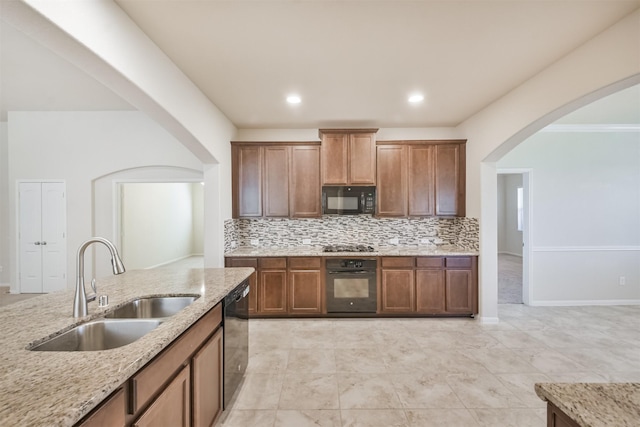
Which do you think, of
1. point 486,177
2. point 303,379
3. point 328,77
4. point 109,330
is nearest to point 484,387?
point 303,379

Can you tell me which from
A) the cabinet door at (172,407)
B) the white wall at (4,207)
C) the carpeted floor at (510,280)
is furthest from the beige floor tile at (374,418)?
the white wall at (4,207)

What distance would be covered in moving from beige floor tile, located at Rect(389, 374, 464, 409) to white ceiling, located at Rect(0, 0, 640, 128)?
2.81 metres

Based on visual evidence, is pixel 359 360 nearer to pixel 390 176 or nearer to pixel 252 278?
pixel 252 278

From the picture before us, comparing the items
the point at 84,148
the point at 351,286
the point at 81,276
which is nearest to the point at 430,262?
the point at 351,286

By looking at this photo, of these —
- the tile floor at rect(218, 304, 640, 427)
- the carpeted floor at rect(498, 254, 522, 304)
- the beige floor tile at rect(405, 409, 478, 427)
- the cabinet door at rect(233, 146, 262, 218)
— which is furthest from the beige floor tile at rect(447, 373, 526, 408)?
the cabinet door at rect(233, 146, 262, 218)

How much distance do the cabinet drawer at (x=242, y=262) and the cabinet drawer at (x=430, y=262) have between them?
2.25 metres

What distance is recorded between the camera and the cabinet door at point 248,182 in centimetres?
428

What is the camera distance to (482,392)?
7.84ft

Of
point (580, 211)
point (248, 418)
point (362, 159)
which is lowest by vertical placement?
point (248, 418)

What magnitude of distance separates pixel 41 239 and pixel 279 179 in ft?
14.1

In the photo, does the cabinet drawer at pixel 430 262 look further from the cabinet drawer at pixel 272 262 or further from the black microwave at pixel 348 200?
the cabinet drawer at pixel 272 262

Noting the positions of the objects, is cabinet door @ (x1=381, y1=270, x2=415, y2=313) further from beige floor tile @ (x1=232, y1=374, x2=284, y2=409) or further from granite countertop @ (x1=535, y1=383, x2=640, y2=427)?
granite countertop @ (x1=535, y1=383, x2=640, y2=427)

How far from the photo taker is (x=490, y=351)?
3100 millimetres

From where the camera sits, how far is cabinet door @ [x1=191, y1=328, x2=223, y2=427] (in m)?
1.66
